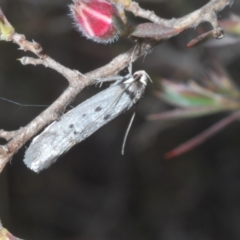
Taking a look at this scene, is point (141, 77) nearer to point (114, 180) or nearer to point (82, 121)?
point (82, 121)

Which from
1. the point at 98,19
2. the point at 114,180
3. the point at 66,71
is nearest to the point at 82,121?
the point at 66,71

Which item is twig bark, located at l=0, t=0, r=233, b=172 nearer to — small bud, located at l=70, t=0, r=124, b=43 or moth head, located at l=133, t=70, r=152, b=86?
small bud, located at l=70, t=0, r=124, b=43

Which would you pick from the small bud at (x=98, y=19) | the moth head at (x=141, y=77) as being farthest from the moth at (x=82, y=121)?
the small bud at (x=98, y=19)

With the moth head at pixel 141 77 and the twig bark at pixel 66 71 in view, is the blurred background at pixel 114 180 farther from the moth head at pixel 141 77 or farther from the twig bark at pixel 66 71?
the twig bark at pixel 66 71

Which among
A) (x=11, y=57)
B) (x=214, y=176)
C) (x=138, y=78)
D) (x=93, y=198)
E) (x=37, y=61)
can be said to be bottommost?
(x=214, y=176)

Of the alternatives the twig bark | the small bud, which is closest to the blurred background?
the twig bark

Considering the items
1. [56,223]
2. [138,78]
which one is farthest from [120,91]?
[56,223]

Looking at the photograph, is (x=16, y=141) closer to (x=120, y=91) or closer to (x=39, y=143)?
(x=39, y=143)
